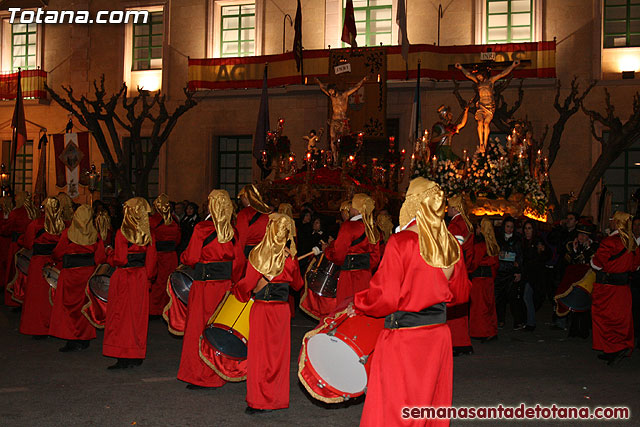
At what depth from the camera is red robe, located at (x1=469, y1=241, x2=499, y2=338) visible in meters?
10.1

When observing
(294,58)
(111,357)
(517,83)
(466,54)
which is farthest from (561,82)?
(111,357)

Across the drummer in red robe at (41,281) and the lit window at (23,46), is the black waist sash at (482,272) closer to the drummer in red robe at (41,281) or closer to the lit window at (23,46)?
the drummer in red robe at (41,281)

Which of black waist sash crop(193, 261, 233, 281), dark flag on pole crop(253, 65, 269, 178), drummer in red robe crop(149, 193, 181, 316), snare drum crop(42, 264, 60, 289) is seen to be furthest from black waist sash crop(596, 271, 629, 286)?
dark flag on pole crop(253, 65, 269, 178)

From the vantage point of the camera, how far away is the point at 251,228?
8.16 m

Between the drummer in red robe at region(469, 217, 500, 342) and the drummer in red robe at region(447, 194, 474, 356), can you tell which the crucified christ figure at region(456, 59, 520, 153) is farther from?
the drummer in red robe at region(447, 194, 474, 356)

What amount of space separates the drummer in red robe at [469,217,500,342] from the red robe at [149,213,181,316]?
4545 mm

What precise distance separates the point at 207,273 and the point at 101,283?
1741mm

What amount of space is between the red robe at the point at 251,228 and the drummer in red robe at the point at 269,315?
1888mm

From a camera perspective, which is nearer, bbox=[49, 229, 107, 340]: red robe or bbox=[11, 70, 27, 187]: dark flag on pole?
bbox=[49, 229, 107, 340]: red robe

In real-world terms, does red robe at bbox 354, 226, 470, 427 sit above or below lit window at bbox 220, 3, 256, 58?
below

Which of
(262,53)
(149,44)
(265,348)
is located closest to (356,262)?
(265,348)

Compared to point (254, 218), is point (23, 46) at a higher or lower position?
higher

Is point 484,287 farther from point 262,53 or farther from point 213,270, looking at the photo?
point 262,53

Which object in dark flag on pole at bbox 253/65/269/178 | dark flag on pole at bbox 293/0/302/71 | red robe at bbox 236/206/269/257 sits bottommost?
red robe at bbox 236/206/269/257
